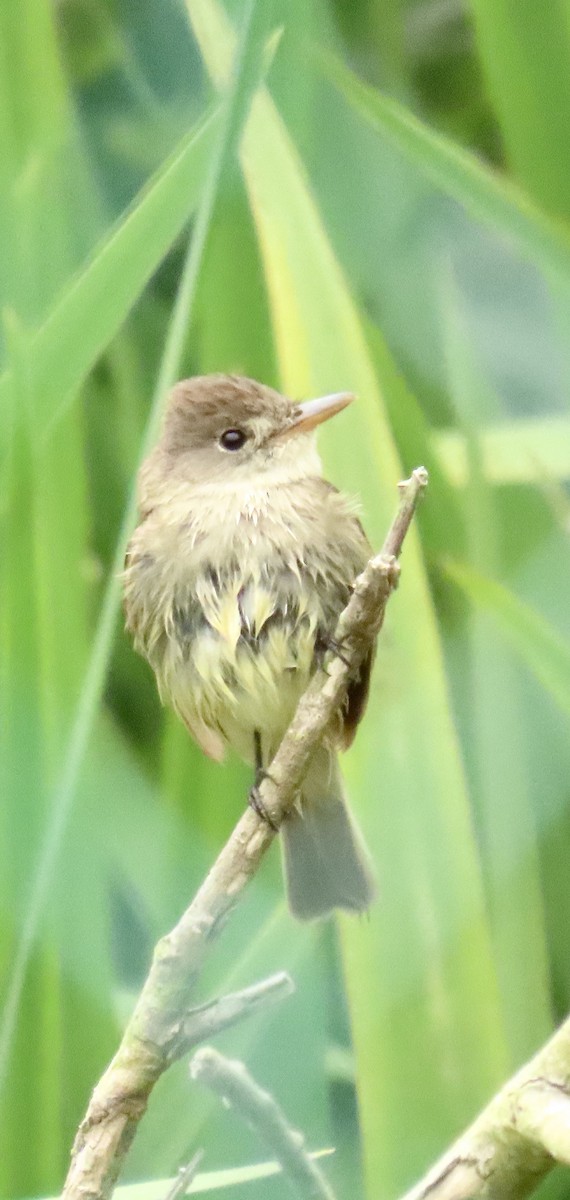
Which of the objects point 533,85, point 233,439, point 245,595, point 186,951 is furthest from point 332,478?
point 186,951

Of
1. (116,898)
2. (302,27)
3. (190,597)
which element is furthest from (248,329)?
(116,898)

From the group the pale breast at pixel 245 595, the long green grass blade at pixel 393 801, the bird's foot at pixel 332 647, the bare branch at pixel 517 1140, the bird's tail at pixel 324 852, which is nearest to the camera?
the bare branch at pixel 517 1140

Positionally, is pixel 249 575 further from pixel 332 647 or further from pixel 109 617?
pixel 109 617

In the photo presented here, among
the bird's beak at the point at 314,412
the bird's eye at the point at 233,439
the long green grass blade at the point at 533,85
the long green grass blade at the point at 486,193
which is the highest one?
the long green grass blade at the point at 533,85

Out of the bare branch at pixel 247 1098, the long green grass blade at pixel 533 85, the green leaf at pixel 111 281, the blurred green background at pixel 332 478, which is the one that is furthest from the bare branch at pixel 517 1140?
the long green grass blade at pixel 533 85

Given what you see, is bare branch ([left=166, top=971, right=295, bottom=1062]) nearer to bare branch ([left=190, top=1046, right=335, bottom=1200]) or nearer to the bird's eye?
bare branch ([left=190, top=1046, right=335, bottom=1200])

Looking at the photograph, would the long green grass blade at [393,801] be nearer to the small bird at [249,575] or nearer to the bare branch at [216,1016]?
the small bird at [249,575]

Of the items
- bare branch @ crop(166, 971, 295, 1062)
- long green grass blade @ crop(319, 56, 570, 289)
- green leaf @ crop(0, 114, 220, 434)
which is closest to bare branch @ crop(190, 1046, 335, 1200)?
bare branch @ crop(166, 971, 295, 1062)

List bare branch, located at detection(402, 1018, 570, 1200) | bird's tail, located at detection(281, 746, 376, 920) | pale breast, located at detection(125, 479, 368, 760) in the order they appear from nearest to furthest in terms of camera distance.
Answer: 1. bare branch, located at detection(402, 1018, 570, 1200)
2. pale breast, located at detection(125, 479, 368, 760)
3. bird's tail, located at detection(281, 746, 376, 920)
